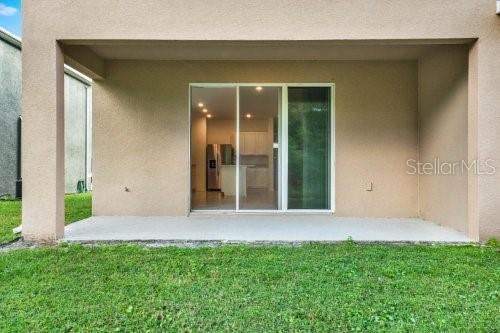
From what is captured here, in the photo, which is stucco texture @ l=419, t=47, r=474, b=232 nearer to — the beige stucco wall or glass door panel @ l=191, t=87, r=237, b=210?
the beige stucco wall

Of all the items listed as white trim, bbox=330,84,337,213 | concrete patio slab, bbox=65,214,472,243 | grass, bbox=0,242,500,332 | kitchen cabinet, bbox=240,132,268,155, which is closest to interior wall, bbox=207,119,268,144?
kitchen cabinet, bbox=240,132,268,155

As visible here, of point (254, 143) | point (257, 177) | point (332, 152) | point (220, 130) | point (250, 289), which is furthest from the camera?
point (220, 130)

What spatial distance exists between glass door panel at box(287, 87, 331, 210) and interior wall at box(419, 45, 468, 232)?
75.9 inches

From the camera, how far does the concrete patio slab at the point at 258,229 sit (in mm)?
5637

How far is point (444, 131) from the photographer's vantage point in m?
6.61

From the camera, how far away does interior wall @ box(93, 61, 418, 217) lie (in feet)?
25.2

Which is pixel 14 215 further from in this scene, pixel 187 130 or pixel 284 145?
pixel 284 145

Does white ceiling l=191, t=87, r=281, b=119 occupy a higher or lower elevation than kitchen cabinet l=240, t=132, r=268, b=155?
higher

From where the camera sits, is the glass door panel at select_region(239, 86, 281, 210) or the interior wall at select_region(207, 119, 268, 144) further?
the interior wall at select_region(207, 119, 268, 144)

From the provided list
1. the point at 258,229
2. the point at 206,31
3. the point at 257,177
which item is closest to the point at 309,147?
the point at 257,177

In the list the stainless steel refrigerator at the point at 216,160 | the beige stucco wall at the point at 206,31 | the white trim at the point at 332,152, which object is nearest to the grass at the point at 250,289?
the beige stucco wall at the point at 206,31

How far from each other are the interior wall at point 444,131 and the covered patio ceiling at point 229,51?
383 mm

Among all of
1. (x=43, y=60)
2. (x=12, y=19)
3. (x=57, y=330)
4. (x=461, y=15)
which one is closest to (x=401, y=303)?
(x=57, y=330)

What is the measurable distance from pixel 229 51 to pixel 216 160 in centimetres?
777
